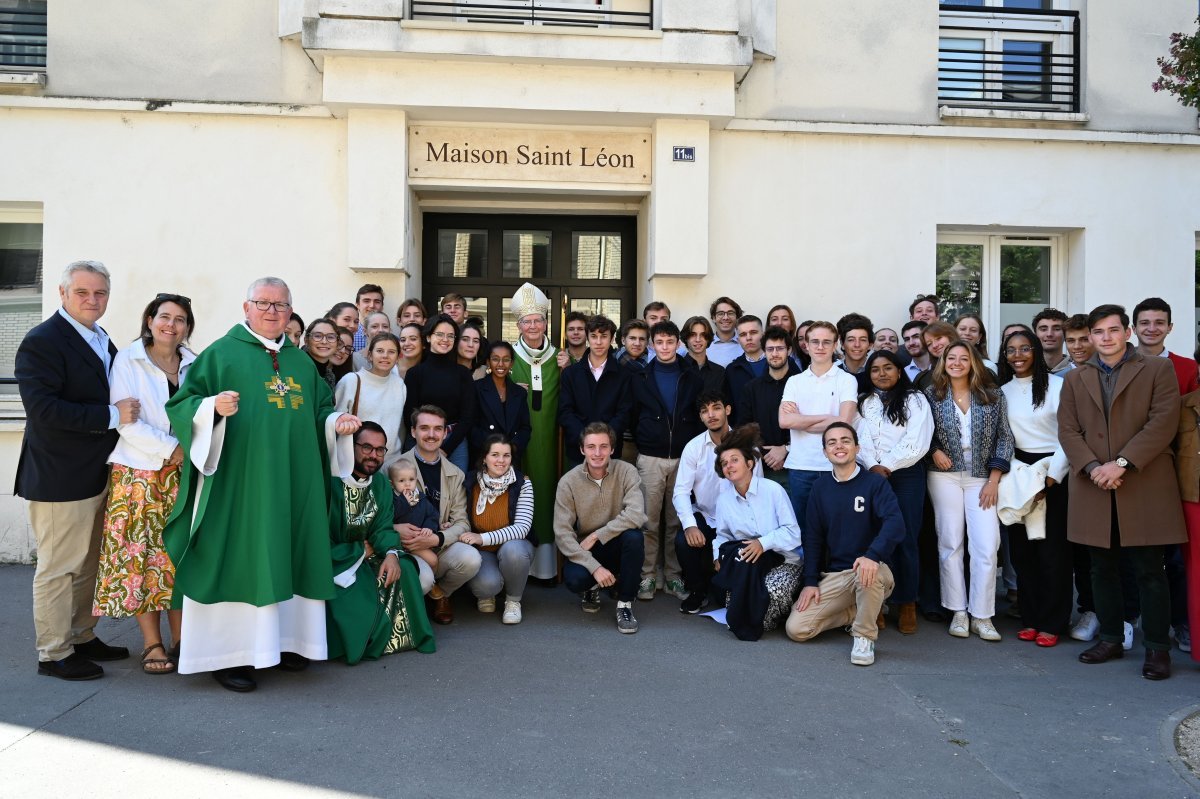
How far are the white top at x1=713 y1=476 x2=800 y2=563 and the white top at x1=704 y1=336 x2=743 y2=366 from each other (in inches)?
68.6

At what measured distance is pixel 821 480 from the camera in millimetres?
6094

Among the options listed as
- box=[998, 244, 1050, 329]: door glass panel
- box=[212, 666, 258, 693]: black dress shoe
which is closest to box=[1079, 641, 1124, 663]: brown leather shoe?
box=[998, 244, 1050, 329]: door glass panel

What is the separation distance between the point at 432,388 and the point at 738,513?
232 centimetres

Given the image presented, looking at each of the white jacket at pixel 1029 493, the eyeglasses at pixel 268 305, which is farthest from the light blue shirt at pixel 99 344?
the white jacket at pixel 1029 493

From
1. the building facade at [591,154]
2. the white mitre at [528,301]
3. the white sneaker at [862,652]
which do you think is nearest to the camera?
the white sneaker at [862,652]

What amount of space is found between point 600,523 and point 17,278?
6010mm

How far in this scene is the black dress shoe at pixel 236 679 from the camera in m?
4.83

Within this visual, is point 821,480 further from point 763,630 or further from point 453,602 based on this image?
point 453,602

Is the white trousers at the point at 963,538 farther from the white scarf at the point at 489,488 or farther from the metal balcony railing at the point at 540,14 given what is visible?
the metal balcony railing at the point at 540,14

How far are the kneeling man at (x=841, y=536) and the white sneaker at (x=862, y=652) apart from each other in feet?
0.52

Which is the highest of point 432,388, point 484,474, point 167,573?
point 432,388

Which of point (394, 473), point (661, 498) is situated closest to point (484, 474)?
point (394, 473)

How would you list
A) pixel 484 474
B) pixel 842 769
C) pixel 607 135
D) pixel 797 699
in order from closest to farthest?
pixel 842 769
pixel 797 699
pixel 484 474
pixel 607 135

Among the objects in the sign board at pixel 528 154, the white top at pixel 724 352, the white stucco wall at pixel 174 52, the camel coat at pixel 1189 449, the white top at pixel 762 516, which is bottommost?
the white top at pixel 762 516
